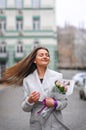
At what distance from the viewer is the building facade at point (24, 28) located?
6788cm

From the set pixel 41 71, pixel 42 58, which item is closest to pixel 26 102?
pixel 41 71

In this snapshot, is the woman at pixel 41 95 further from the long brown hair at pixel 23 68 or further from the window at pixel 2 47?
the window at pixel 2 47

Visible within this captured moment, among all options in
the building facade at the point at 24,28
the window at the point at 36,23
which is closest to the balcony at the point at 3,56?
the building facade at the point at 24,28

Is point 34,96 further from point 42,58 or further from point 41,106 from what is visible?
point 42,58

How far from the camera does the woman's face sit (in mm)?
5703

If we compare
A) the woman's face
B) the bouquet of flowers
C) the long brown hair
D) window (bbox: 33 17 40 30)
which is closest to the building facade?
window (bbox: 33 17 40 30)

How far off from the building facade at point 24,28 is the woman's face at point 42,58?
203 feet

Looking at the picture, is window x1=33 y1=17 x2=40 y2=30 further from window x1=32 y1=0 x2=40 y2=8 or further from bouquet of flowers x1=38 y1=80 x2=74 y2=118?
bouquet of flowers x1=38 y1=80 x2=74 y2=118

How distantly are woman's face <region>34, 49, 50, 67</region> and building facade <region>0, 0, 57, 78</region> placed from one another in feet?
203

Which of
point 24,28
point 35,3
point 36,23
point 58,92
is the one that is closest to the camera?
point 58,92

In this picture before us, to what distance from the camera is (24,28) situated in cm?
6875

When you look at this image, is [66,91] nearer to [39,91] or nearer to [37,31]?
[39,91]

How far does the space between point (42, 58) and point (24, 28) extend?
6324cm

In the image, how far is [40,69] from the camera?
18.8 feet
